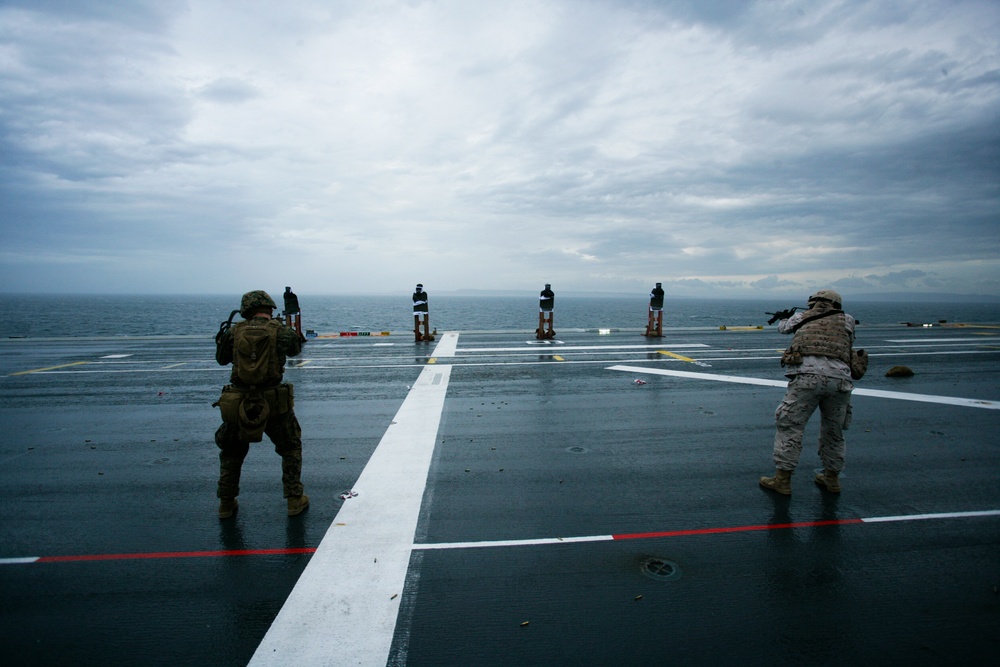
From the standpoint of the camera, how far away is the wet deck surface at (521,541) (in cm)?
291

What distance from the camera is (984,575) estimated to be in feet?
11.4

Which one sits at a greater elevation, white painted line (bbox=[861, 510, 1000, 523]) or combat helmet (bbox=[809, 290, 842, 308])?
combat helmet (bbox=[809, 290, 842, 308])

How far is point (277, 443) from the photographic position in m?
4.48

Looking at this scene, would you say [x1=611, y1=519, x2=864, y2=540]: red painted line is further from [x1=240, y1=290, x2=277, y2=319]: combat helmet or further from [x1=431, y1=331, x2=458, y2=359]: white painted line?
[x1=431, y1=331, x2=458, y2=359]: white painted line

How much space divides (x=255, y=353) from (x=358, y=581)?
213cm

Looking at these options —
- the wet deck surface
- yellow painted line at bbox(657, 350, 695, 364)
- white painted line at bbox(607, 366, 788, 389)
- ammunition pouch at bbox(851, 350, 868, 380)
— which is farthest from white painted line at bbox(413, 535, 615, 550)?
yellow painted line at bbox(657, 350, 695, 364)

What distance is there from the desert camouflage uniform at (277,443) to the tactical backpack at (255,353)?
0.09 metres

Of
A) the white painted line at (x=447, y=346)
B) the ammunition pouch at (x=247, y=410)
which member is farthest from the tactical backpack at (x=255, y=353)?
the white painted line at (x=447, y=346)

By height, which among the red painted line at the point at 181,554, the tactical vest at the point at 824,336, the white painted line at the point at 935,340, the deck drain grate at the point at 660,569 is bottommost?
the red painted line at the point at 181,554

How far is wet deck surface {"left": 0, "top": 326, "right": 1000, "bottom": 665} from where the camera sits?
2.91 meters

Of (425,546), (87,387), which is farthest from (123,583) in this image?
(87,387)

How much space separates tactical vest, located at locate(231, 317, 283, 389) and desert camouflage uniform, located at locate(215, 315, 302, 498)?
8 centimetres

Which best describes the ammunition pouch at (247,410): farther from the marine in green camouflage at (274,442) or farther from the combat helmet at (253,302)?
the combat helmet at (253,302)

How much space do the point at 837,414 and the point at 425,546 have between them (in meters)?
4.14
